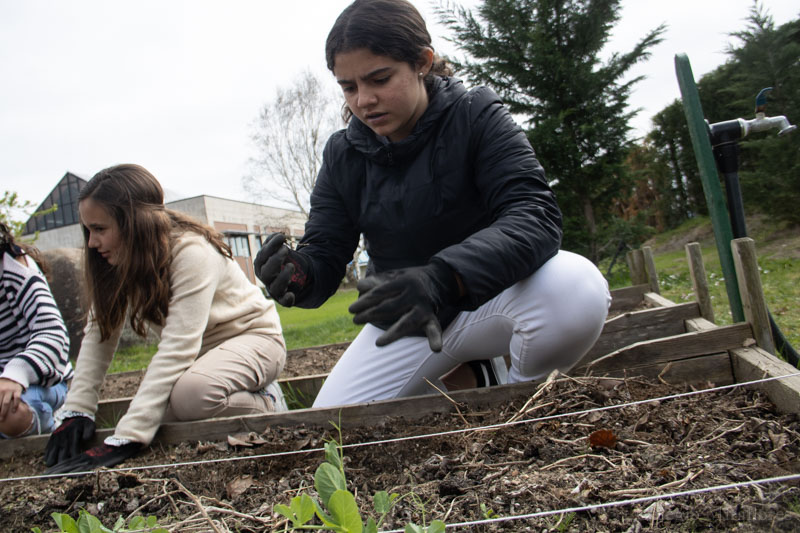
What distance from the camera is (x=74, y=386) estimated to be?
222cm

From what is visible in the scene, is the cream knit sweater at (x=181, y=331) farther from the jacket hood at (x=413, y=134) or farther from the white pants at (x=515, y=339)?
the jacket hood at (x=413, y=134)

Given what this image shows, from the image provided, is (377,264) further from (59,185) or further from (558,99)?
(59,185)

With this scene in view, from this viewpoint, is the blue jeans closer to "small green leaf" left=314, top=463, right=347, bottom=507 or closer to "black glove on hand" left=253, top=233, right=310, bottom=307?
"black glove on hand" left=253, top=233, right=310, bottom=307

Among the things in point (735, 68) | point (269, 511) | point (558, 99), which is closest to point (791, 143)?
point (735, 68)

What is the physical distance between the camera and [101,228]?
2182 millimetres

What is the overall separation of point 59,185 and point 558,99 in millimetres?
34838

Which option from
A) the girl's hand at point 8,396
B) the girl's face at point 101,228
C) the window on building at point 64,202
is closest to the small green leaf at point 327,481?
the girl's face at point 101,228

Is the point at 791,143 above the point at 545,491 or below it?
above

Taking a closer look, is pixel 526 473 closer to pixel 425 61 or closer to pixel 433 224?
pixel 433 224

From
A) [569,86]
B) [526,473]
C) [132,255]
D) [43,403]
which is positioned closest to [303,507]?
[526,473]

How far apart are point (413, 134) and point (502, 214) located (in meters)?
0.48

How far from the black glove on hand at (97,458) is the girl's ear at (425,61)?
68.2 inches

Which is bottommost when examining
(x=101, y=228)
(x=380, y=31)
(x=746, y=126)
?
(x=746, y=126)

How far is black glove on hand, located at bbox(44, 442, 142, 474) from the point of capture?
70.5 inches
